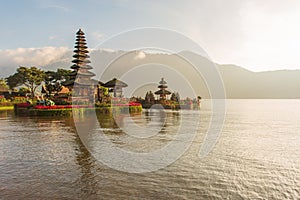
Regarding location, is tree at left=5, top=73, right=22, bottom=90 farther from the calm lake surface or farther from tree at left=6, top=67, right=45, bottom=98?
the calm lake surface

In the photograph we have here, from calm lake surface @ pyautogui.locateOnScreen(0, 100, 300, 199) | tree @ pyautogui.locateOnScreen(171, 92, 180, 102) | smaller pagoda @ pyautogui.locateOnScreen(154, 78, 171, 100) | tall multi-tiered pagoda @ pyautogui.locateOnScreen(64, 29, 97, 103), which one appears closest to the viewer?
calm lake surface @ pyautogui.locateOnScreen(0, 100, 300, 199)

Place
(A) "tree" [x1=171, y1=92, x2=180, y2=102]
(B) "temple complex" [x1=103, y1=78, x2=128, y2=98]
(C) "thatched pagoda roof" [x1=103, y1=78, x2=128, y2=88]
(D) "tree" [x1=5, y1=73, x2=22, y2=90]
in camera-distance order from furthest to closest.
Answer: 1. (D) "tree" [x1=5, y1=73, x2=22, y2=90]
2. (A) "tree" [x1=171, y1=92, x2=180, y2=102]
3. (B) "temple complex" [x1=103, y1=78, x2=128, y2=98]
4. (C) "thatched pagoda roof" [x1=103, y1=78, x2=128, y2=88]

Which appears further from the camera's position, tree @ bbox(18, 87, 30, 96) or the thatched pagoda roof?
tree @ bbox(18, 87, 30, 96)

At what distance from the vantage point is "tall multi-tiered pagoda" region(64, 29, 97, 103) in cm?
3934

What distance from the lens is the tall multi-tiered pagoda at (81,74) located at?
39344 millimetres

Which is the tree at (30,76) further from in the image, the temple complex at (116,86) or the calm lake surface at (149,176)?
the calm lake surface at (149,176)

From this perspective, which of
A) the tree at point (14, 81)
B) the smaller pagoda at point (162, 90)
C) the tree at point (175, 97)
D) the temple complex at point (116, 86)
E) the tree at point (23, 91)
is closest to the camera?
the temple complex at point (116, 86)

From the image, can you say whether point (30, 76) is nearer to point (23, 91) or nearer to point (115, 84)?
point (23, 91)

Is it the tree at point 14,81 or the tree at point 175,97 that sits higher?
the tree at point 14,81

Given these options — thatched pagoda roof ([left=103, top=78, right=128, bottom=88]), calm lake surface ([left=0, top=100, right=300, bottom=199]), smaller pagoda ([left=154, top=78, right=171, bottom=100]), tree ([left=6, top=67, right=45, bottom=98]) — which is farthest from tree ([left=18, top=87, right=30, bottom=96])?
calm lake surface ([left=0, top=100, right=300, bottom=199])

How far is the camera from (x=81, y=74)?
40.1 m

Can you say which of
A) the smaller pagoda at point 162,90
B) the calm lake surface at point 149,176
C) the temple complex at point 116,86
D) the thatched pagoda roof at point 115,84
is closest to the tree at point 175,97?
the smaller pagoda at point 162,90

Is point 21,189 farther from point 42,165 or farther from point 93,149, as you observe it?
point 93,149

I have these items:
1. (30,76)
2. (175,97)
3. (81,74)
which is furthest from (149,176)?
(30,76)
